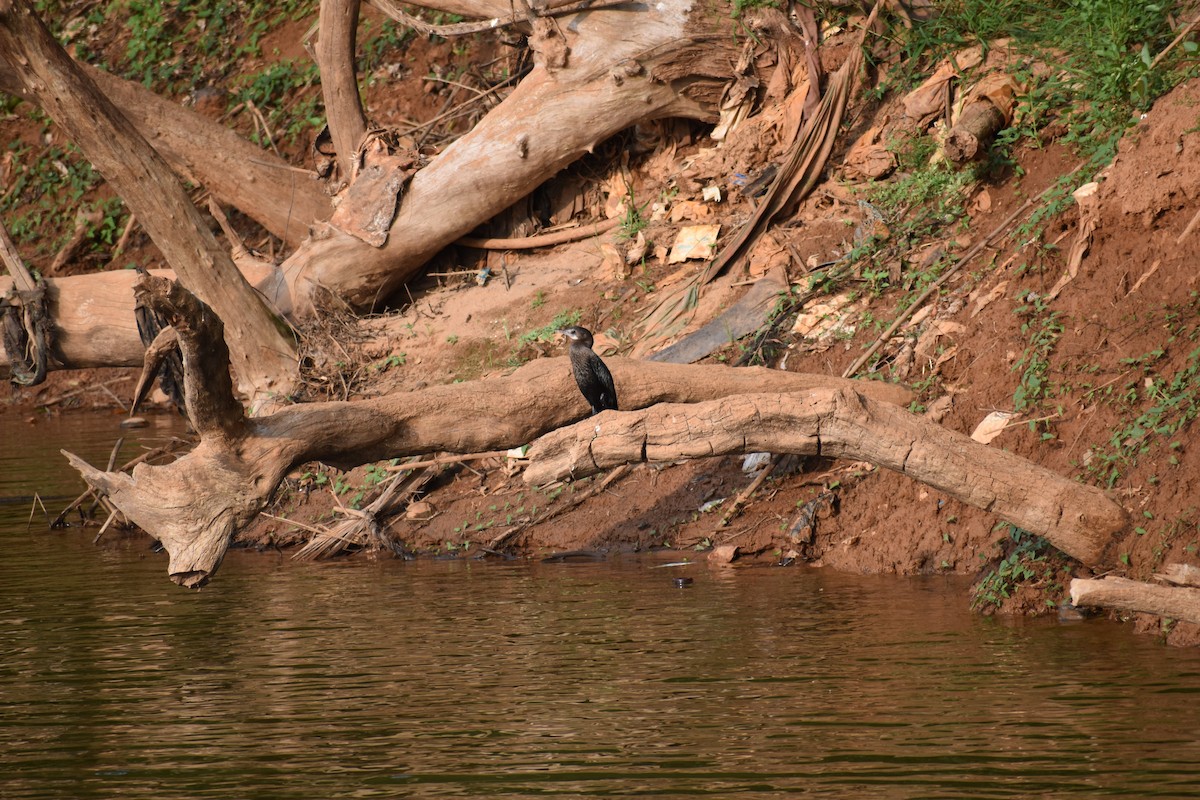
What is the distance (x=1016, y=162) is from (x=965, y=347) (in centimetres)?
168

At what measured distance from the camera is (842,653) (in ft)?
19.0

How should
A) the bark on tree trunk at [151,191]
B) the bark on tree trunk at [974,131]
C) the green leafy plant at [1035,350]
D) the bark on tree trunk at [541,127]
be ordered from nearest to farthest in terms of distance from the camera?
1. the green leafy plant at [1035,350]
2. the bark on tree trunk at [974,131]
3. the bark on tree trunk at [151,191]
4. the bark on tree trunk at [541,127]

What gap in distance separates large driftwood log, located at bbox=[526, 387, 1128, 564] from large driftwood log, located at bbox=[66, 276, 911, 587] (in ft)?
0.95

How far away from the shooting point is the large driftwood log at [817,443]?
5648mm

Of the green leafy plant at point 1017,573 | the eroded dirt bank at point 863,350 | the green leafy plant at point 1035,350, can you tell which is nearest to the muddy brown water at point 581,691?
the green leafy plant at point 1017,573

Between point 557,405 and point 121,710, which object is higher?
point 557,405

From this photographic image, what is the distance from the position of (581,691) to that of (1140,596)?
2087 mm

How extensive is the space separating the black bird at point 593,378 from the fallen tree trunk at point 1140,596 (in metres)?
2.52

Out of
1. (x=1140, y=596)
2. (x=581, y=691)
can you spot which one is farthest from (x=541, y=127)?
(x=1140, y=596)

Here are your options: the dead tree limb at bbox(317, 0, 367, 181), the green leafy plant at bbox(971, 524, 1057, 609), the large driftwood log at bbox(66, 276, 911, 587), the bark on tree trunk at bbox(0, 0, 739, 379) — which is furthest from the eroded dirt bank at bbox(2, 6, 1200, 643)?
the dead tree limb at bbox(317, 0, 367, 181)

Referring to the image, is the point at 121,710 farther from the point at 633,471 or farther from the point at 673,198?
the point at 673,198

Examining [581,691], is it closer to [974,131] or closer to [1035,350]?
[1035,350]

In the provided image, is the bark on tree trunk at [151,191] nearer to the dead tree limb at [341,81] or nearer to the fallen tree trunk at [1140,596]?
the dead tree limb at [341,81]

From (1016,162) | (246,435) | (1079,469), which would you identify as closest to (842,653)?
(1079,469)
